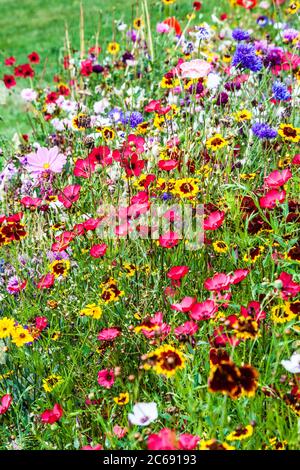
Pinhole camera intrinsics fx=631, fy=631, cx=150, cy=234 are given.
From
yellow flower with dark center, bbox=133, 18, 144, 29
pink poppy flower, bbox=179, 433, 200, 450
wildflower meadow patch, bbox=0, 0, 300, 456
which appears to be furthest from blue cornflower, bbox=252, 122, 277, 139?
yellow flower with dark center, bbox=133, 18, 144, 29

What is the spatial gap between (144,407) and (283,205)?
2.63 feet

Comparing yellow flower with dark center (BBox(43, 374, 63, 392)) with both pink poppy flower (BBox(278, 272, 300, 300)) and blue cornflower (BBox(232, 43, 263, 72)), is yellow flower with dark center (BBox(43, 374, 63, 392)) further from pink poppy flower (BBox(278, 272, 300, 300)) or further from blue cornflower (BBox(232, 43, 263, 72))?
blue cornflower (BBox(232, 43, 263, 72))

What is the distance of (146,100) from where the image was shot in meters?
3.49

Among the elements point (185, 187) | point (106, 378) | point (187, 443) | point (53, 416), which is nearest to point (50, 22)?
point (185, 187)

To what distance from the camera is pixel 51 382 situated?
1769mm

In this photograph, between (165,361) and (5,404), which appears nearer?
(165,361)

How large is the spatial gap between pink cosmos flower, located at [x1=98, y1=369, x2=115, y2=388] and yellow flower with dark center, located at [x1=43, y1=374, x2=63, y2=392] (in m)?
0.13

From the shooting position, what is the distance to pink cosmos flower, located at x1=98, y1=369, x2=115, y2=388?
66.0 inches

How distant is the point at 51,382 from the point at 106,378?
0.18 metres

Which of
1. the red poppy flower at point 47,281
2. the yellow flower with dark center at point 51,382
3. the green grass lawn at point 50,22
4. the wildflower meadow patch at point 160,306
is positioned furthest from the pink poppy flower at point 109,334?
the green grass lawn at point 50,22

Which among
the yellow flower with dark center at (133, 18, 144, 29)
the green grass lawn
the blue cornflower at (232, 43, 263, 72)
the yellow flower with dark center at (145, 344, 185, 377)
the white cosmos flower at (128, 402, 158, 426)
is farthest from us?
the green grass lawn

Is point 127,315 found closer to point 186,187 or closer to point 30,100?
point 186,187

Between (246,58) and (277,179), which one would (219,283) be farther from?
(246,58)
